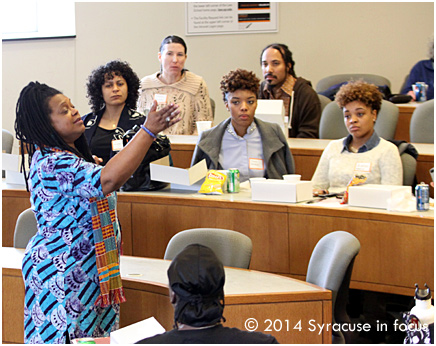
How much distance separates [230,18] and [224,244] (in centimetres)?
477

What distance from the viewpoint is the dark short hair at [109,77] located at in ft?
13.4

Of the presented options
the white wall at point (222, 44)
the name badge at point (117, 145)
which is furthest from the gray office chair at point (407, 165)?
the white wall at point (222, 44)

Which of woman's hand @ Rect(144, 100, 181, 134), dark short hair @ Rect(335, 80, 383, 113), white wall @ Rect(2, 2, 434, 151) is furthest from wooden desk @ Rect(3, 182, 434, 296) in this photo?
white wall @ Rect(2, 2, 434, 151)

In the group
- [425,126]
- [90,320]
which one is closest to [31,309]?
[90,320]

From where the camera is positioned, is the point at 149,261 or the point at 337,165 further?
the point at 337,165

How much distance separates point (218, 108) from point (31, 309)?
5.31 m

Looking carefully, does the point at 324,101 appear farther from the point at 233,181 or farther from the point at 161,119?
the point at 161,119

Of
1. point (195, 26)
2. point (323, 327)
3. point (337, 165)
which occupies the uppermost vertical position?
point (195, 26)

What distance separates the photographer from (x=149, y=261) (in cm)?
272

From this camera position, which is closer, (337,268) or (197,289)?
(197,289)

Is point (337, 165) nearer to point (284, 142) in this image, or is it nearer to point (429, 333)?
point (284, 142)

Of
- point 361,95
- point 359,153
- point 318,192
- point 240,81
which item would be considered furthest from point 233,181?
point 361,95

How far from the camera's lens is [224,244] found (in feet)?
9.00

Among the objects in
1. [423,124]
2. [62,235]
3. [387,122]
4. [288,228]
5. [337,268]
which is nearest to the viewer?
[62,235]
